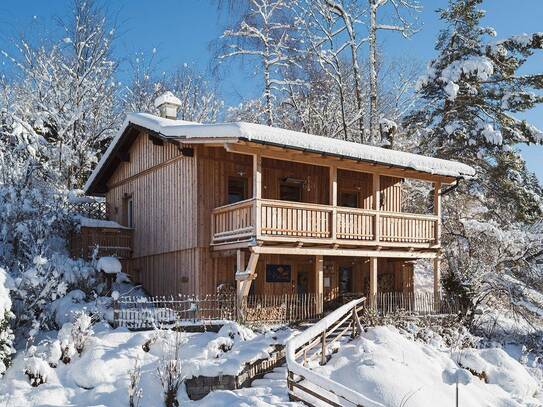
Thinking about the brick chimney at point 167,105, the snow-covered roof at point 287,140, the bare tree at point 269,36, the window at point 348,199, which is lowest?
the window at point 348,199

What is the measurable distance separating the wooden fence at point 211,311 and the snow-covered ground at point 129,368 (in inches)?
21.4

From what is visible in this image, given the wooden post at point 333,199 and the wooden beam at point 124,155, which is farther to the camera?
the wooden beam at point 124,155

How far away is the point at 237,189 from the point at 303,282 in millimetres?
3969

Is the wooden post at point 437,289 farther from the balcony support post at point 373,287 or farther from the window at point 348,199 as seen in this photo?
the window at point 348,199

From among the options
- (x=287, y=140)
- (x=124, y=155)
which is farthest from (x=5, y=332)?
(x=124, y=155)

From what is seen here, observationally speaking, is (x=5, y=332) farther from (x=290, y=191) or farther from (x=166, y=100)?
(x=166, y=100)

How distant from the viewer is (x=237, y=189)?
19281mm

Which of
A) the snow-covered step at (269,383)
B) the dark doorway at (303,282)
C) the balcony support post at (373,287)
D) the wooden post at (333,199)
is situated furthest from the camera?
the dark doorway at (303,282)

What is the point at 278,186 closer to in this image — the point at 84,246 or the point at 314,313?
the point at 314,313

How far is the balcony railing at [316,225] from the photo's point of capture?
1633 cm

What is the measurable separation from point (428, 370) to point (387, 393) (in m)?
2.52

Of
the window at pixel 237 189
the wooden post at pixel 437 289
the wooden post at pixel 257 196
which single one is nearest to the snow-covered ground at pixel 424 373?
the wooden post at pixel 437 289

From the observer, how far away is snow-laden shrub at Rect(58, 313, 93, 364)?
1362 centimetres

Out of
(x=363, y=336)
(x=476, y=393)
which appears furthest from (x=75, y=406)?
(x=476, y=393)
